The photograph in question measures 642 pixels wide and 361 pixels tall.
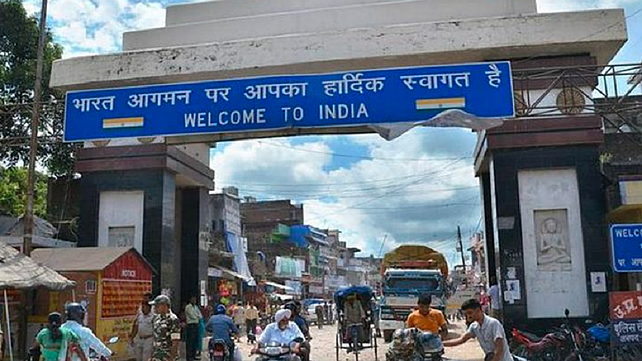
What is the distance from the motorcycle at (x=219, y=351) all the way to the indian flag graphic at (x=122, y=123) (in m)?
5.87

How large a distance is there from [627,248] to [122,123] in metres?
10.5

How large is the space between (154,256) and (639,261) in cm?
1093

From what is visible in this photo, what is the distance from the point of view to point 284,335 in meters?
8.58

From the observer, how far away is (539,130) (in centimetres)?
1493

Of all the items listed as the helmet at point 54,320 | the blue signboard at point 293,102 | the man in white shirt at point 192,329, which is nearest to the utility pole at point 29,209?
the blue signboard at point 293,102

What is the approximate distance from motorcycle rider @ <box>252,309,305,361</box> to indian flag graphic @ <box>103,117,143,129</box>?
24.2ft

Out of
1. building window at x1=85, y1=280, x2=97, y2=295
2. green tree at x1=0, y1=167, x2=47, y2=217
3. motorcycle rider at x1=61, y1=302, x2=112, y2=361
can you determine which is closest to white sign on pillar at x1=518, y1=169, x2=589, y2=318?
building window at x1=85, y1=280, x2=97, y2=295

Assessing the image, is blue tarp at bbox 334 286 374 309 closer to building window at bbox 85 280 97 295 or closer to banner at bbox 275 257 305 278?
building window at bbox 85 280 97 295

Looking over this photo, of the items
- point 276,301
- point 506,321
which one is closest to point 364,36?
point 506,321

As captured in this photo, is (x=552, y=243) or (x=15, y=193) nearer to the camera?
Result: (x=552, y=243)

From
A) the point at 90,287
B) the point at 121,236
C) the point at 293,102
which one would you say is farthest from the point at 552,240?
the point at 121,236

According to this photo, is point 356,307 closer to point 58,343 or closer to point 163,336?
point 163,336

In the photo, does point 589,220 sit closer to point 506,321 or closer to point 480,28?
point 506,321

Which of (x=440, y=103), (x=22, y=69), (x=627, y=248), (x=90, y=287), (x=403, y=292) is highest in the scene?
(x=22, y=69)
